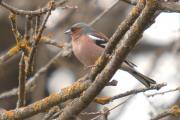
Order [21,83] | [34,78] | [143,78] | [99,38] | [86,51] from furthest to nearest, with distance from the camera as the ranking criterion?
[99,38] → [86,51] → [34,78] → [143,78] → [21,83]

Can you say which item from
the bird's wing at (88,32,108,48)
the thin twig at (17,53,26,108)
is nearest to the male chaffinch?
the bird's wing at (88,32,108,48)

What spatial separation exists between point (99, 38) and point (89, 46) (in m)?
0.15

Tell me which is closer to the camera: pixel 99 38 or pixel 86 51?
pixel 86 51

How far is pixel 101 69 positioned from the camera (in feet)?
13.7

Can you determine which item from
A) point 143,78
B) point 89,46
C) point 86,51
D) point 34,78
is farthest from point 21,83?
point 89,46

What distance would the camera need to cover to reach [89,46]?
22.5ft

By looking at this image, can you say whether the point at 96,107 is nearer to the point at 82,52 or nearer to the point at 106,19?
the point at 106,19

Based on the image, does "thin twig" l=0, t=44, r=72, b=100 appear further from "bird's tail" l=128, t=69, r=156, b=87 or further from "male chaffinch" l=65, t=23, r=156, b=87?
"bird's tail" l=128, t=69, r=156, b=87

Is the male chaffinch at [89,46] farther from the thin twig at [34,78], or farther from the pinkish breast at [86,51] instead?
the thin twig at [34,78]

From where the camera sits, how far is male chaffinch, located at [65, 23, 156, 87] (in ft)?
21.7

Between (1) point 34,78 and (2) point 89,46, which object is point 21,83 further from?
(2) point 89,46

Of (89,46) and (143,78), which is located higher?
(89,46)

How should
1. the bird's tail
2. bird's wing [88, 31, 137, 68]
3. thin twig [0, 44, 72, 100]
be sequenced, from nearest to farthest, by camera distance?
the bird's tail → thin twig [0, 44, 72, 100] → bird's wing [88, 31, 137, 68]

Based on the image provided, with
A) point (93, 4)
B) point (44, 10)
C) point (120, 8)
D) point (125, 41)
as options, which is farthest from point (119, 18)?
point (125, 41)
